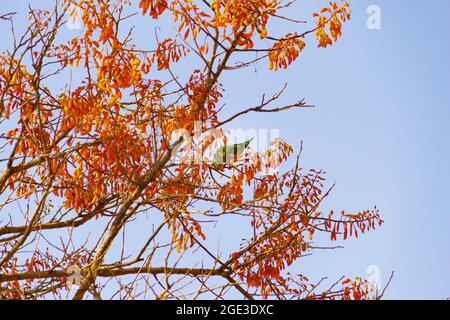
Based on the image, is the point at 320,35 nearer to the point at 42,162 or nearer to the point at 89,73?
the point at 89,73

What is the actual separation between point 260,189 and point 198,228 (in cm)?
152

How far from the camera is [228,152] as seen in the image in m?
9.24

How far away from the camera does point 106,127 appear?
29.3 feet

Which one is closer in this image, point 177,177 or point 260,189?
point 177,177

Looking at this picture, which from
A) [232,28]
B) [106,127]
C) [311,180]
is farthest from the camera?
[311,180]

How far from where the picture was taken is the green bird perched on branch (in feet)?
29.8

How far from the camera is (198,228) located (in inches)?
331

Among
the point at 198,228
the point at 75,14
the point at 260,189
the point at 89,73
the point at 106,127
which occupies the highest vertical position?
the point at 75,14

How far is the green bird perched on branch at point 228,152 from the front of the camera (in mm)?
9079
